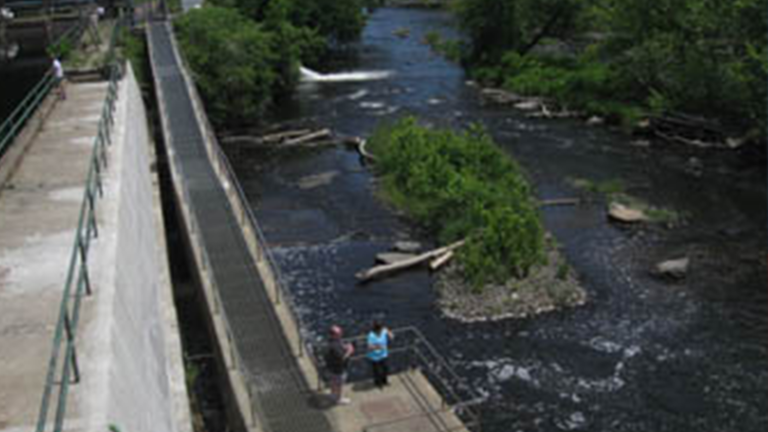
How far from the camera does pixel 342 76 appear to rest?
59375 mm

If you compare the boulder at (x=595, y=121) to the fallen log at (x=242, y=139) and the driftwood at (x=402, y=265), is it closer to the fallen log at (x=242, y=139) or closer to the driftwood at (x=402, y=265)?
the fallen log at (x=242, y=139)

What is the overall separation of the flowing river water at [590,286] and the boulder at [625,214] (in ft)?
1.64

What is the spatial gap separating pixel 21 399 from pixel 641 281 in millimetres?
19917

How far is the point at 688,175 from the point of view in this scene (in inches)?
1409

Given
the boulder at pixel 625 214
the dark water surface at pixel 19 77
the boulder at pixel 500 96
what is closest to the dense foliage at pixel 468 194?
the boulder at pixel 625 214

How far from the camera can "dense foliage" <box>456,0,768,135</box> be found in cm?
4028

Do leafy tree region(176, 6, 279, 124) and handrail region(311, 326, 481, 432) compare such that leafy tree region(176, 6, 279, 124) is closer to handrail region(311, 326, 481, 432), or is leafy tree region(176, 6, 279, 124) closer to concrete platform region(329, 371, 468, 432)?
handrail region(311, 326, 481, 432)

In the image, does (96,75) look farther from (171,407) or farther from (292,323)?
(171,407)

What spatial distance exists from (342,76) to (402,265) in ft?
116

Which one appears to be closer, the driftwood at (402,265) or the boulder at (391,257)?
the driftwood at (402,265)

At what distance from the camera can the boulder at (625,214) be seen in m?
29.9

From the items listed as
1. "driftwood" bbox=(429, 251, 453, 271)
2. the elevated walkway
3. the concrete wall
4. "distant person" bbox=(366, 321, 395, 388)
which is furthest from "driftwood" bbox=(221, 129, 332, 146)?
"distant person" bbox=(366, 321, 395, 388)

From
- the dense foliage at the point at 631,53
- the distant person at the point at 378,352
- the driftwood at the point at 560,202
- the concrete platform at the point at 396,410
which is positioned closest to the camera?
the concrete platform at the point at 396,410

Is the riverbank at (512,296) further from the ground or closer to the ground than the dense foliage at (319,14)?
closer to the ground
